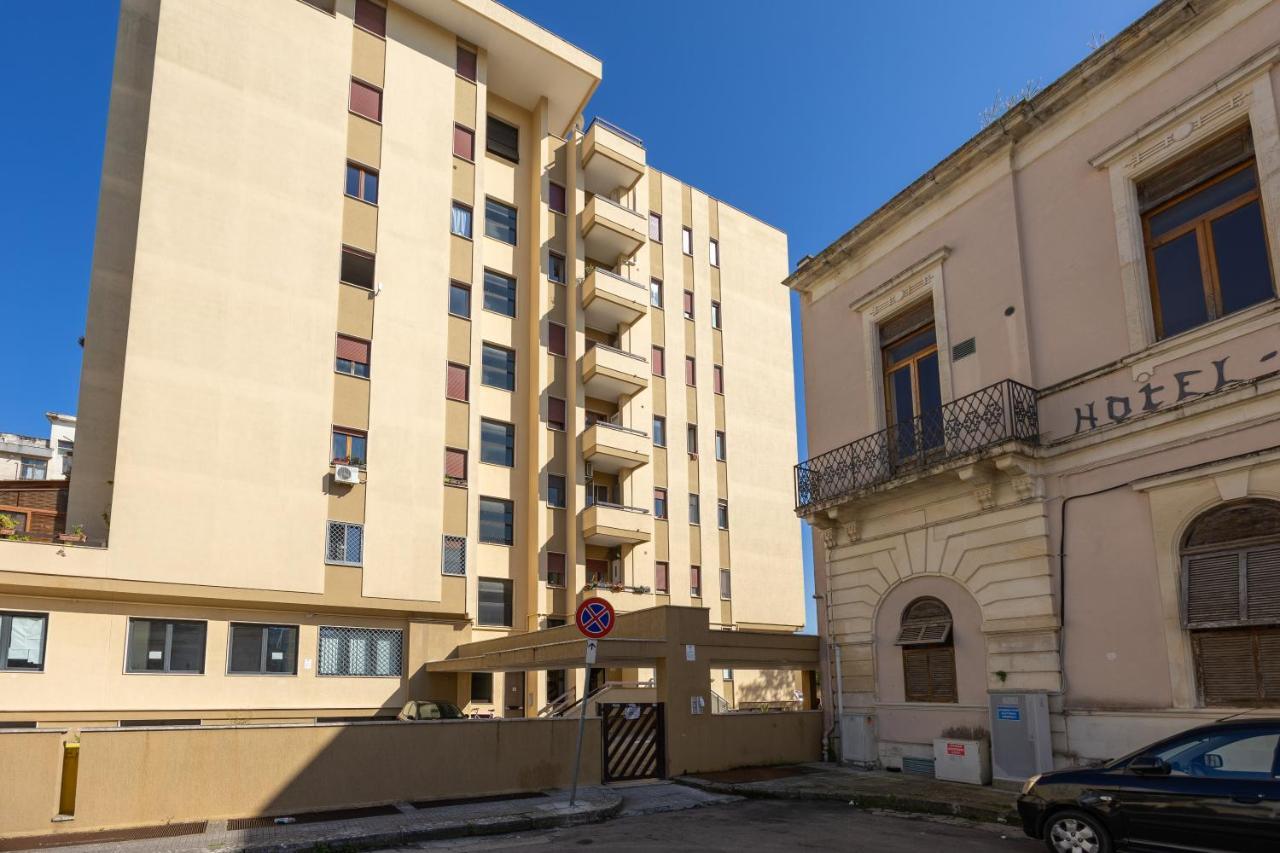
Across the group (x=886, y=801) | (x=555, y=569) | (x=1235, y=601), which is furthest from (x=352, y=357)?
(x=1235, y=601)

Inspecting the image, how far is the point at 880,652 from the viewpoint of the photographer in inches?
663

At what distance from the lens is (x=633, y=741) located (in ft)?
48.5

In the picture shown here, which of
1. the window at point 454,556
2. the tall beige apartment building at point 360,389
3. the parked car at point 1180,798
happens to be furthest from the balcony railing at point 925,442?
the tall beige apartment building at point 360,389

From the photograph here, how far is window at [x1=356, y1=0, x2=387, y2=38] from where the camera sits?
88.5 ft

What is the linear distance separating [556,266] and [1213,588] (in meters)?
23.4

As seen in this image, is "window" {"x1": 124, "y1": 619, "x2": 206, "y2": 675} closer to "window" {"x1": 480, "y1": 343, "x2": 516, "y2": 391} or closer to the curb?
"window" {"x1": 480, "y1": 343, "x2": 516, "y2": 391}

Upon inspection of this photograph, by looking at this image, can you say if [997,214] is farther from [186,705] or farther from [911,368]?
[186,705]

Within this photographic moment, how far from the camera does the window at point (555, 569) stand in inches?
1115

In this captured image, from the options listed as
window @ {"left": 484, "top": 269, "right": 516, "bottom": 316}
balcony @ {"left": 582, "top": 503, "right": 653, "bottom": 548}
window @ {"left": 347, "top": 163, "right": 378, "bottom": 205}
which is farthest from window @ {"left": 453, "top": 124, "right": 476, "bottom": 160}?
balcony @ {"left": 582, "top": 503, "right": 653, "bottom": 548}

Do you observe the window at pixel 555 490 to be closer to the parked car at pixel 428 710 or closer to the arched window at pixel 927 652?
the parked car at pixel 428 710

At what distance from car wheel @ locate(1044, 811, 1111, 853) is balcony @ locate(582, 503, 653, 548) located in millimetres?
20088

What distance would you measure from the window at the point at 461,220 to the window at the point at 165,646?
43.6ft

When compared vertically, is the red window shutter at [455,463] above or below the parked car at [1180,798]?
above

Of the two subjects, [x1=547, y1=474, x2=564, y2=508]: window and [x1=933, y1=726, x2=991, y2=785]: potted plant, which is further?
[x1=547, y1=474, x2=564, y2=508]: window
